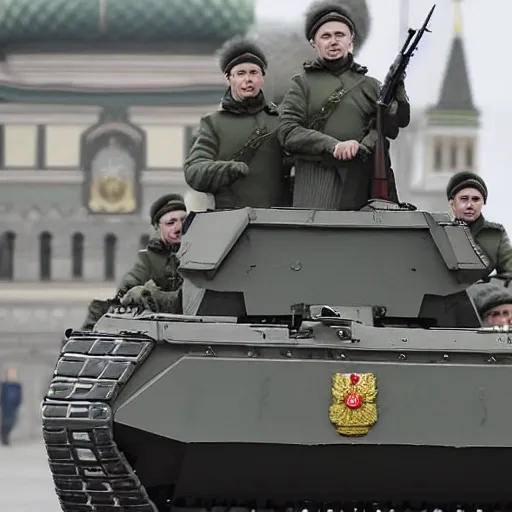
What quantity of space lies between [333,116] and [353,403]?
7.33 ft

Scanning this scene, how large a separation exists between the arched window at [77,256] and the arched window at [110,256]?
719mm

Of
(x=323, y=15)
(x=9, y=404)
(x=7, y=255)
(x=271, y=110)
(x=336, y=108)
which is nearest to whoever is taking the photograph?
(x=323, y=15)

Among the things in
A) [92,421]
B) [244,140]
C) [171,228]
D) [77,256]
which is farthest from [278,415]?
[77,256]

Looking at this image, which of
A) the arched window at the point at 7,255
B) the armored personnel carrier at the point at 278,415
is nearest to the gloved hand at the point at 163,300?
the armored personnel carrier at the point at 278,415

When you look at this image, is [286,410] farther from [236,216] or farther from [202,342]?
[236,216]

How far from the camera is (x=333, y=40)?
41.1 feet

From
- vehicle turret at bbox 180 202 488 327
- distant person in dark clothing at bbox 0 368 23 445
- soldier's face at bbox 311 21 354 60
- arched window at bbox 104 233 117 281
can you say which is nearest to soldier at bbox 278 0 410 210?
soldier's face at bbox 311 21 354 60

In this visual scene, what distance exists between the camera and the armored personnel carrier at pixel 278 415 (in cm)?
1081

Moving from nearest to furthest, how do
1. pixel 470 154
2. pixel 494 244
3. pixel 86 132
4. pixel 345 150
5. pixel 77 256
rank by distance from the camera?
1. pixel 345 150
2. pixel 494 244
3. pixel 86 132
4. pixel 77 256
5. pixel 470 154

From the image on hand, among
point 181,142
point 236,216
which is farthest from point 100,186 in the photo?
point 236,216

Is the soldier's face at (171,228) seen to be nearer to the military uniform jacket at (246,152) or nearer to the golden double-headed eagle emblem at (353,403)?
the military uniform jacket at (246,152)

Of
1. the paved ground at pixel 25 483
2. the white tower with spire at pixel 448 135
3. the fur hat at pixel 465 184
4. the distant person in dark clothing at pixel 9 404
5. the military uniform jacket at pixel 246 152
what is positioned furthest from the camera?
the white tower with spire at pixel 448 135

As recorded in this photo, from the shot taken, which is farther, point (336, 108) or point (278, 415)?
point (336, 108)

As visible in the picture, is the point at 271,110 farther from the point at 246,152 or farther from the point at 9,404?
the point at 9,404
